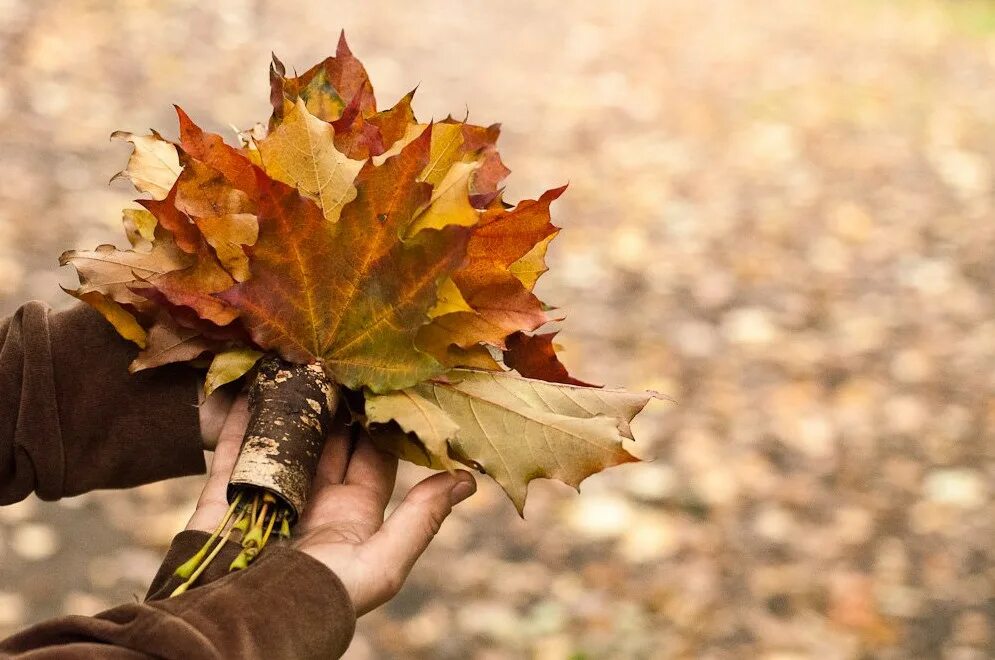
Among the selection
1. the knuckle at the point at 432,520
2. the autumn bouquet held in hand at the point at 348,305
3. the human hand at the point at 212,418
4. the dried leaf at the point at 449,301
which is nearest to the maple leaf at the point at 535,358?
the autumn bouquet held in hand at the point at 348,305

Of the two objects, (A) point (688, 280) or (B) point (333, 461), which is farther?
(A) point (688, 280)

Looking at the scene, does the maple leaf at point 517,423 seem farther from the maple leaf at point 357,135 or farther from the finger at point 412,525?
the maple leaf at point 357,135

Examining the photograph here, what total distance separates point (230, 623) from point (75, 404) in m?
0.63

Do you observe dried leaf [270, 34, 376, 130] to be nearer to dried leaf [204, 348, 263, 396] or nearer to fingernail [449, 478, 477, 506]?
dried leaf [204, 348, 263, 396]

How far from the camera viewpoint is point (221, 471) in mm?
1465

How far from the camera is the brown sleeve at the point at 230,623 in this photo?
107 centimetres

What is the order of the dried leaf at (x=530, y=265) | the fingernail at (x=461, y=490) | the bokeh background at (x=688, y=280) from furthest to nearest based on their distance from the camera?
1. the bokeh background at (x=688, y=280)
2. the dried leaf at (x=530, y=265)
3. the fingernail at (x=461, y=490)

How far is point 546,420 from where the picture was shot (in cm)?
135

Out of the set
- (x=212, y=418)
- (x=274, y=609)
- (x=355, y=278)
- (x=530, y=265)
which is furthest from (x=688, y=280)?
(x=274, y=609)

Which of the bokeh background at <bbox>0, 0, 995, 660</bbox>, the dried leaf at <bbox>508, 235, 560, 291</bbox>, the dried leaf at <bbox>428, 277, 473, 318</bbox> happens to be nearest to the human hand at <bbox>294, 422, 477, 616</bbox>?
the dried leaf at <bbox>428, 277, 473, 318</bbox>

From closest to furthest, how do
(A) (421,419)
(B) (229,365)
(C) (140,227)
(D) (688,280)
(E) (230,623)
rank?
(E) (230,623)
(A) (421,419)
(B) (229,365)
(C) (140,227)
(D) (688,280)

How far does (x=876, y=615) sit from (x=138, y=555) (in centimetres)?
190

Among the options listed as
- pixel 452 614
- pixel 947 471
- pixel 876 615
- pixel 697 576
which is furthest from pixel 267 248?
pixel 947 471

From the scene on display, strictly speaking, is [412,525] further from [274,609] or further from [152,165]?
[152,165]
